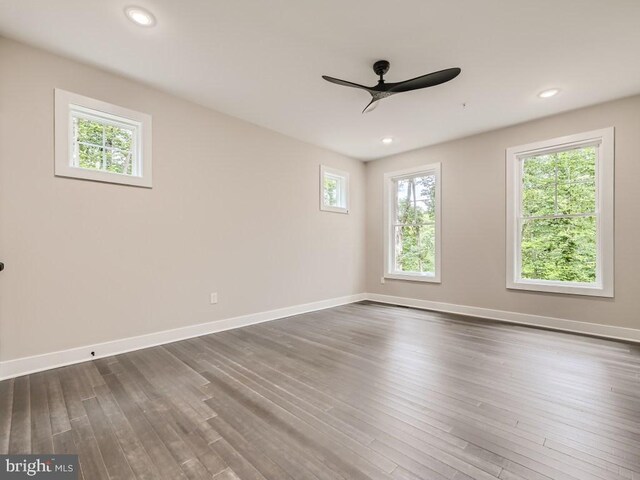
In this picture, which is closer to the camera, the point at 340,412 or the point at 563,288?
the point at 340,412

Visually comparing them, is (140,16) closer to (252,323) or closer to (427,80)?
(427,80)

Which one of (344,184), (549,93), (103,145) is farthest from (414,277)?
(103,145)

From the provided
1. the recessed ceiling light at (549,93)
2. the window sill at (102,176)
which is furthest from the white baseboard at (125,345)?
the recessed ceiling light at (549,93)

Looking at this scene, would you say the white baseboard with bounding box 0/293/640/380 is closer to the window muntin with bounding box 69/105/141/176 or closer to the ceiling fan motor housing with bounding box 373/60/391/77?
the window muntin with bounding box 69/105/141/176

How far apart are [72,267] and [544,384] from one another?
4150 millimetres

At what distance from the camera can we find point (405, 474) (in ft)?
4.47

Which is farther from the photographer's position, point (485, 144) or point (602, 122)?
point (485, 144)

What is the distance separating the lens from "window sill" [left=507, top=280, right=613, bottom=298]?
11.5 ft

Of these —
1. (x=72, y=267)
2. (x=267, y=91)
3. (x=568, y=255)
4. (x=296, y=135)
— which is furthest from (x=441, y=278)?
(x=72, y=267)

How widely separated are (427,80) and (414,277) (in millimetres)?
3434

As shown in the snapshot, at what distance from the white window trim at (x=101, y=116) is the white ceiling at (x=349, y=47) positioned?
0.38 meters

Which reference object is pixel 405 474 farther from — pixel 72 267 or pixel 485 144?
pixel 485 144

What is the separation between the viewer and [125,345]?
9.64 ft

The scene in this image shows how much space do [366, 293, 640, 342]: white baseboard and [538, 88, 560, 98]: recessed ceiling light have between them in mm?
2766
